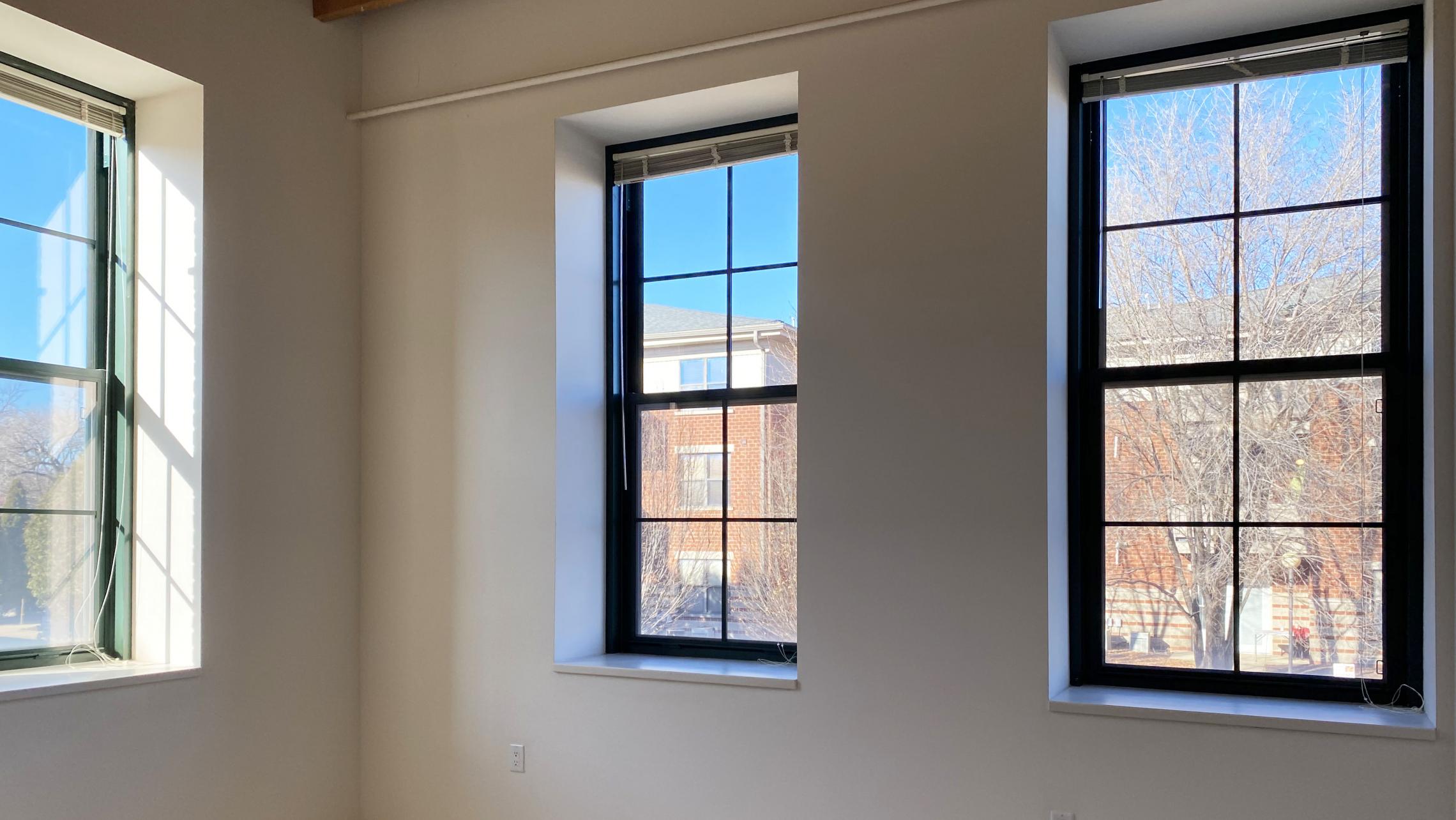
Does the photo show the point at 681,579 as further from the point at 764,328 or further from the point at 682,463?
the point at 764,328

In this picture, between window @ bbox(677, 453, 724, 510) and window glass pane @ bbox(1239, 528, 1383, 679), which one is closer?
window glass pane @ bbox(1239, 528, 1383, 679)

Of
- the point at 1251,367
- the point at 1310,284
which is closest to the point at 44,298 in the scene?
the point at 1251,367

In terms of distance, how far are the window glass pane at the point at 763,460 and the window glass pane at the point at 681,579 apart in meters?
0.16

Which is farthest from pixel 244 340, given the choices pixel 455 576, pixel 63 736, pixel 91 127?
pixel 63 736

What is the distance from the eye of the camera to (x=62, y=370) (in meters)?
3.70

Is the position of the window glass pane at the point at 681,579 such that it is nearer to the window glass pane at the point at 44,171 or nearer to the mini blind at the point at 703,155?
the mini blind at the point at 703,155

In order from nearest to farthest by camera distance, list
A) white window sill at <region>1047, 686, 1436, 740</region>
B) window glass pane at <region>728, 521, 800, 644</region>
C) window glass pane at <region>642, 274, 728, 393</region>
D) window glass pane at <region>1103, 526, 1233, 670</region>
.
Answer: white window sill at <region>1047, 686, 1436, 740</region>, window glass pane at <region>1103, 526, 1233, 670</region>, window glass pane at <region>728, 521, 800, 644</region>, window glass pane at <region>642, 274, 728, 393</region>

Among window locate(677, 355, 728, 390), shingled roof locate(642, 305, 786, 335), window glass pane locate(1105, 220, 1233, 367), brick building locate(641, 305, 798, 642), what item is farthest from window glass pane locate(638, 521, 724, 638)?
window glass pane locate(1105, 220, 1233, 367)

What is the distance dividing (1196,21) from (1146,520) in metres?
1.50

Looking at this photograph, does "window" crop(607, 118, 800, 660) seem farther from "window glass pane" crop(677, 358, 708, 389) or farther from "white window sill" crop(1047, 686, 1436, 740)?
"white window sill" crop(1047, 686, 1436, 740)

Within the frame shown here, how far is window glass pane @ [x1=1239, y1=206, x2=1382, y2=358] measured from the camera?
3221 millimetres

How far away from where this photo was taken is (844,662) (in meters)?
3.49

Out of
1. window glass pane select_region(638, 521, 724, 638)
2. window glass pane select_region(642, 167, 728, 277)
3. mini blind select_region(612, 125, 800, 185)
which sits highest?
mini blind select_region(612, 125, 800, 185)

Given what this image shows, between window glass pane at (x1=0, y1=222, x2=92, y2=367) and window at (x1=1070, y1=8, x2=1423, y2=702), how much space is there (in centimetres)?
332
